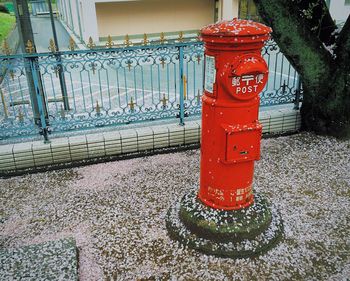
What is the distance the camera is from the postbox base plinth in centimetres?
321

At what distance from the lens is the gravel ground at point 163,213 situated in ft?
10.1

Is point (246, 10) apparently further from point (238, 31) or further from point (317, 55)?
point (238, 31)

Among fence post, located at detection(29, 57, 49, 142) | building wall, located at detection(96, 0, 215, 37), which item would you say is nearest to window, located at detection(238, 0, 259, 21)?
building wall, located at detection(96, 0, 215, 37)

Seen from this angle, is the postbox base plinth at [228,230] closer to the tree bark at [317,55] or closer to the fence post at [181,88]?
the fence post at [181,88]

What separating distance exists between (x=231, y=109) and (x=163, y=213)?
1.53 m

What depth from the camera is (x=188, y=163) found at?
16.4 ft

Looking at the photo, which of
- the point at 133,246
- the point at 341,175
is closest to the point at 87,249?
the point at 133,246

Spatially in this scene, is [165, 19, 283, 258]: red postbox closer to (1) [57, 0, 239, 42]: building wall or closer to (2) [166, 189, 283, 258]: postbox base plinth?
(2) [166, 189, 283, 258]: postbox base plinth

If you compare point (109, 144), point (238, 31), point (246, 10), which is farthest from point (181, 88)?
point (246, 10)

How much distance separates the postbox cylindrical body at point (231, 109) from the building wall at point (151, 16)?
1931 centimetres

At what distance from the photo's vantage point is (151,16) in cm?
2241

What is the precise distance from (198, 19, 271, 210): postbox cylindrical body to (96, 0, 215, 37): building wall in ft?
63.4

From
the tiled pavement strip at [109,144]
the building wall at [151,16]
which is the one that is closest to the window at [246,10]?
the building wall at [151,16]

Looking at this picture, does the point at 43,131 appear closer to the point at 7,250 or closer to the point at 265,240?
the point at 7,250
